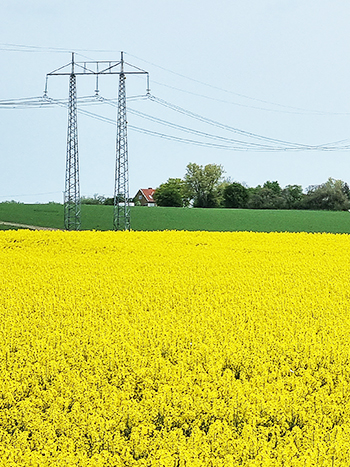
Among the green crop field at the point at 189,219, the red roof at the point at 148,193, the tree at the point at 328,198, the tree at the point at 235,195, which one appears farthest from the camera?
the red roof at the point at 148,193

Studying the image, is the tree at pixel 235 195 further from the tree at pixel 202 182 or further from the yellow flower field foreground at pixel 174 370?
the yellow flower field foreground at pixel 174 370

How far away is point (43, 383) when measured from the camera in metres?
6.71

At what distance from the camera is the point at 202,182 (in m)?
102

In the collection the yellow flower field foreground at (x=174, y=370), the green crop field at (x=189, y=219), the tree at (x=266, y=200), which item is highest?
the tree at (x=266, y=200)

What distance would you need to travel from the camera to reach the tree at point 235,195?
323 feet

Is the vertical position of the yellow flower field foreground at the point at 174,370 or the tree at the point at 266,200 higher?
the tree at the point at 266,200

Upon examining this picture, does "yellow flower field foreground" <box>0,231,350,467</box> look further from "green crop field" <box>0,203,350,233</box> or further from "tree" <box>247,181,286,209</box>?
"tree" <box>247,181,286,209</box>

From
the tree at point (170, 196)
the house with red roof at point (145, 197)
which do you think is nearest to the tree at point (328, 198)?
the tree at point (170, 196)

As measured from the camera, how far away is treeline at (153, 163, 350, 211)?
88.1 meters

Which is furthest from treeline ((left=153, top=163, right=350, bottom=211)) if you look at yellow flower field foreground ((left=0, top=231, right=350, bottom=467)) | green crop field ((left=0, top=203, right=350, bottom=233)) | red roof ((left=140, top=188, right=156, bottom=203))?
yellow flower field foreground ((left=0, top=231, right=350, bottom=467))

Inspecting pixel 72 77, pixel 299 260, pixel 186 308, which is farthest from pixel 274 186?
pixel 186 308

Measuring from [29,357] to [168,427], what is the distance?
2808mm

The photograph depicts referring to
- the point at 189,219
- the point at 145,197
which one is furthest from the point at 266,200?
the point at 189,219

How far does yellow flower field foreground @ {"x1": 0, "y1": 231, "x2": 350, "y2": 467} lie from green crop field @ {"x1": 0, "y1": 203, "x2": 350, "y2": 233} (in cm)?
3517
